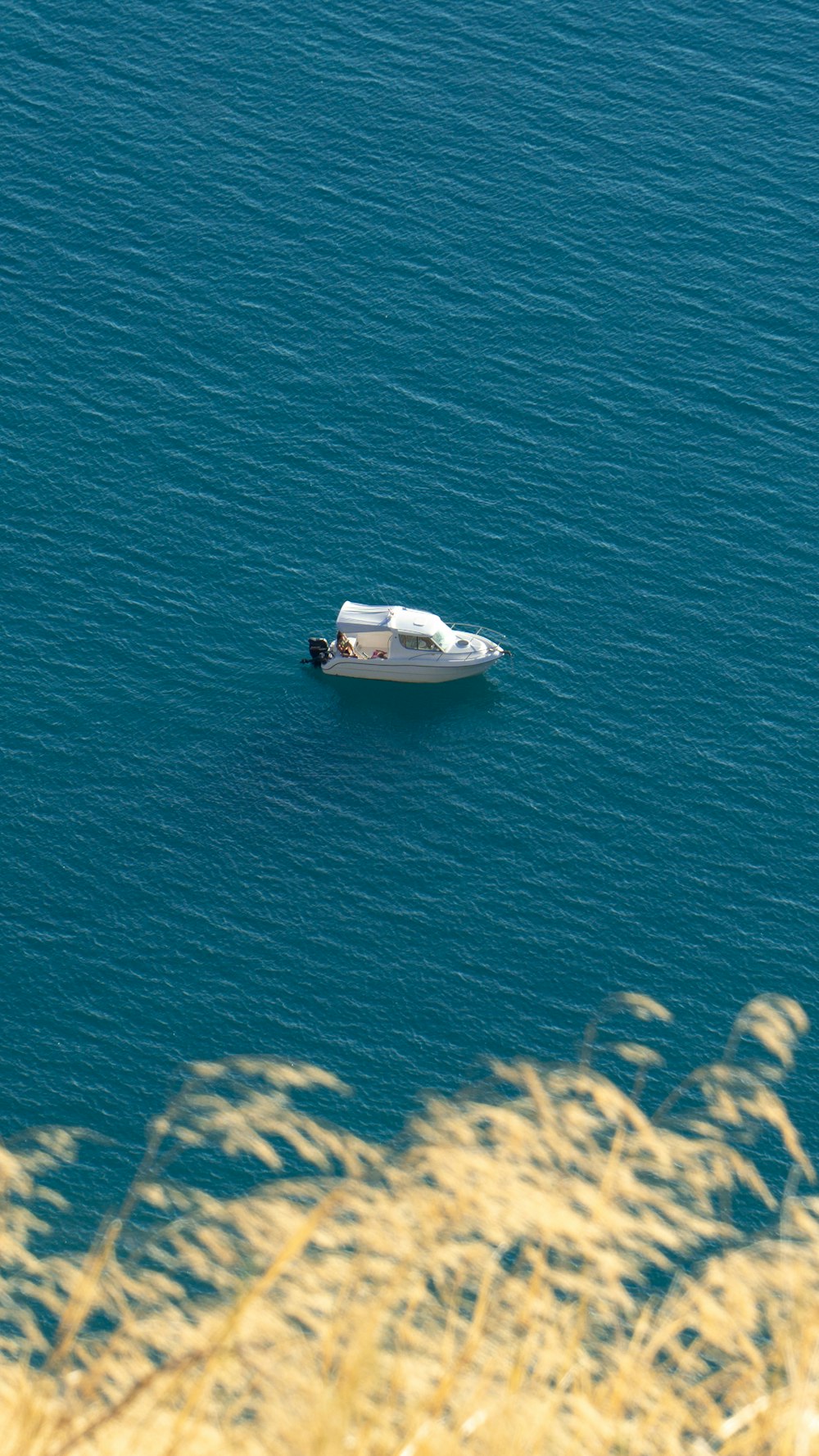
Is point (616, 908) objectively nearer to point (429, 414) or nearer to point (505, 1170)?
point (429, 414)

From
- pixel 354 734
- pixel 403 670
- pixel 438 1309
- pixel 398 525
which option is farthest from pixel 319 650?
pixel 438 1309

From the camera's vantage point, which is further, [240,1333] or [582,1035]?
[582,1035]

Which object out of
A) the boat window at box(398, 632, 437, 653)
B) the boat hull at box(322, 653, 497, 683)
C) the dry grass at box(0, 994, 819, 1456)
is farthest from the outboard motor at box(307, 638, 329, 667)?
the dry grass at box(0, 994, 819, 1456)

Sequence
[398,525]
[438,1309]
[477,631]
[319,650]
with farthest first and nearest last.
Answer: [398,525], [477,631], [319,650], [438,1309]

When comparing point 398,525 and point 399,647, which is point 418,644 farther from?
point 398,525

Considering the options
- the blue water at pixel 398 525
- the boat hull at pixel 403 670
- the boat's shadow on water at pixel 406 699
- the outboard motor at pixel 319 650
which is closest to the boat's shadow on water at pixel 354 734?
the boat's shadow on water at pixel 406 699

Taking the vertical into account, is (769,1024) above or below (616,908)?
below

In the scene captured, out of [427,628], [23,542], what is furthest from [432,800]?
[23,542]
